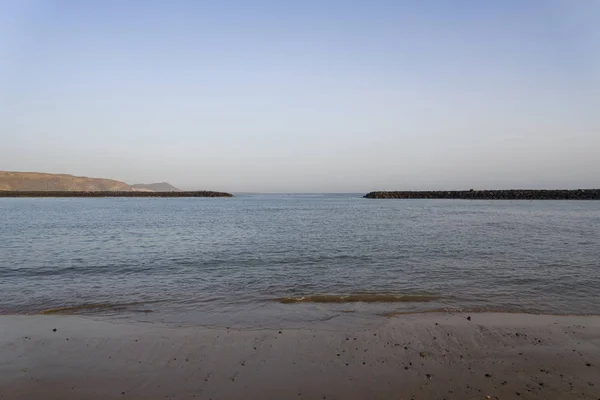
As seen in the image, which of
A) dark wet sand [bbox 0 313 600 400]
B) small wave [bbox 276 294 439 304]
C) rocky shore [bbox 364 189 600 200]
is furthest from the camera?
rocky shore [bbox 364 189 600 200]

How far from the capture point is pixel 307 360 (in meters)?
7.10

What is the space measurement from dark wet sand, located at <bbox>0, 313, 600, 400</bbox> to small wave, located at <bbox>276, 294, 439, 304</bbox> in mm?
1805

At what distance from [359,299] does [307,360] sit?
4.69 meters

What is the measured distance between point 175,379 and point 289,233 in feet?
74.5

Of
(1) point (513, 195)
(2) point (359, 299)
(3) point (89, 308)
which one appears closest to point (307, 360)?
(2) point (359, 299)

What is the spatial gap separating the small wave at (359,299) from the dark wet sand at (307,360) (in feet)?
5.92

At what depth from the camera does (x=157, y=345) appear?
7.87 meters

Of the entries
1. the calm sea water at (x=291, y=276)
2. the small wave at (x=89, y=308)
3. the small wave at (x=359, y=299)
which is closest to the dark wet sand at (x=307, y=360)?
the small wave at (x=89, y=308)

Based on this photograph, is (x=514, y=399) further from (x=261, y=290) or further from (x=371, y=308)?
(x=261, y=290)

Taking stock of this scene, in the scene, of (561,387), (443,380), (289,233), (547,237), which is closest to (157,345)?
(443,380)

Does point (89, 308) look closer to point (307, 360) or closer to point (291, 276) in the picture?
point (291, 276)

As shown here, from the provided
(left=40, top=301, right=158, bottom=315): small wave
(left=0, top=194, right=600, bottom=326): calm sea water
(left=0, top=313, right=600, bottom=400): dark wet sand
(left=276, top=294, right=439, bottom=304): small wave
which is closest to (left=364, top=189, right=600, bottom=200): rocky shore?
(left=0, top=194, right=600, bottom=326): calm sea water

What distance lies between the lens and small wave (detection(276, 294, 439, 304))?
1137 cm

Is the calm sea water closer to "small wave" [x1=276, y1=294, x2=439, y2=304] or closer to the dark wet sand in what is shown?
"small wave" [x1=276, y1=294, x2=439, y2=304]
